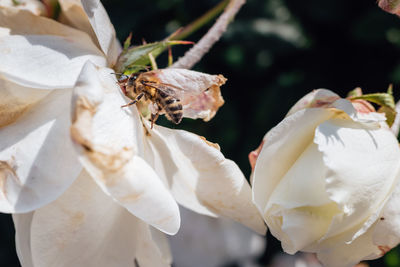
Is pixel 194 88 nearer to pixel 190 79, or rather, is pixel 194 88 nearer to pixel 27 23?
pixel 190 79

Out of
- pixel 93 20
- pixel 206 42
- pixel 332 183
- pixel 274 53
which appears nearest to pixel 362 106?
pixel 332 183

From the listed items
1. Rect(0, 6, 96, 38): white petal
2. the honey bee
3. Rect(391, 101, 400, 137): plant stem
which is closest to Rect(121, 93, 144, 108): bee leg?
the honey bee

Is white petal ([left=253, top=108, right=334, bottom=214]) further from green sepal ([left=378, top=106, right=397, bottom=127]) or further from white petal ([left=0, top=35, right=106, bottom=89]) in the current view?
white petal ([left=0, top=35, right=106, bottom=89])

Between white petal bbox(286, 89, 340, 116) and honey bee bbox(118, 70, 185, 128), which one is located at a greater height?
white petal bbox(286, 89, 340, 116)

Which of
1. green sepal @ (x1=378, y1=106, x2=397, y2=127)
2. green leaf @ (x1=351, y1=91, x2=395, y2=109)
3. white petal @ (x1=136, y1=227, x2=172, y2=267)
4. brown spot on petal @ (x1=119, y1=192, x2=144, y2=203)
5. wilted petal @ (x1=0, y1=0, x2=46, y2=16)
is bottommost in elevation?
white petal @ (x1=136, y1=227, x2=172, y2=267)

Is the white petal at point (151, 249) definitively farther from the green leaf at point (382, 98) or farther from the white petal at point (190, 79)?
the green leaf at point (382, 98)

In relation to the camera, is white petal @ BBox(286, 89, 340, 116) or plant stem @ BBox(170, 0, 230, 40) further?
plant stem @ BBox(170, 0, 230, 40)

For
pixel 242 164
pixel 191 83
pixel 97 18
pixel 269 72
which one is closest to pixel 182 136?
pixel 191 83
